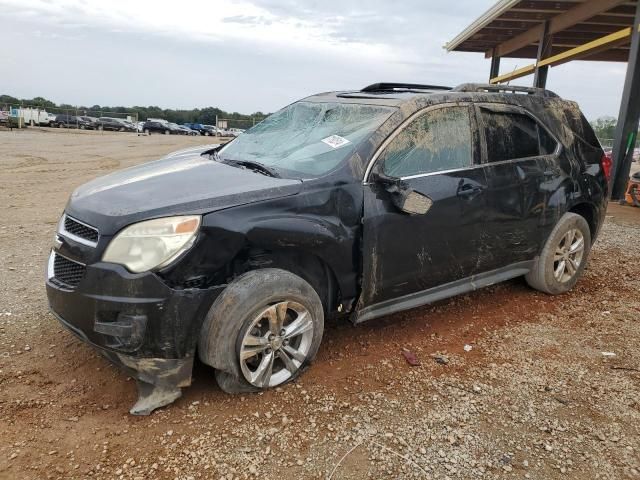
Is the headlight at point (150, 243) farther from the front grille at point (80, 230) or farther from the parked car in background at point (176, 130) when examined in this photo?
the parked car in background at point (176, 130)

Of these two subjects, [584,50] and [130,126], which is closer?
[584,50]

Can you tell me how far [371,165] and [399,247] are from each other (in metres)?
0.57

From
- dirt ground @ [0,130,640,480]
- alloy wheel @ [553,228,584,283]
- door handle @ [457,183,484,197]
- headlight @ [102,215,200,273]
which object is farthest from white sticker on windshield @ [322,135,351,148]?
alloy wheel @ [553,228,584,283]

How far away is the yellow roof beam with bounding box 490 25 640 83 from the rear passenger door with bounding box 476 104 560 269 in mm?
7147

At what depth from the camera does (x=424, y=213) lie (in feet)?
11.1

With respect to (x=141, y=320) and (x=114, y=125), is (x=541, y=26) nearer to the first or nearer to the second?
(x=141, y=320)

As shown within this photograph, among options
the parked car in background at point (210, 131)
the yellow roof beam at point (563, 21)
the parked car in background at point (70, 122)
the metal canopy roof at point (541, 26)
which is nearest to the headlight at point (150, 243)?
the metal canopy roof at point (541, 26)

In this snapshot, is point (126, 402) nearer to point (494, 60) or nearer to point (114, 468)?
point (114, 468)

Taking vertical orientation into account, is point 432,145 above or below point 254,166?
above

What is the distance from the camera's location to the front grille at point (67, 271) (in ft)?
9.14

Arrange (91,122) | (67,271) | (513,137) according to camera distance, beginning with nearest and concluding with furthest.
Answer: (67,271)
(513,137)
(91,122)

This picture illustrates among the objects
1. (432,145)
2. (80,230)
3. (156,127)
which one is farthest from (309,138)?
(156,127)

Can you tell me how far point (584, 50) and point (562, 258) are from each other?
26.2 feet

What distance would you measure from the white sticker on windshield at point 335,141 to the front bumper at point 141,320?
1.29 metres
